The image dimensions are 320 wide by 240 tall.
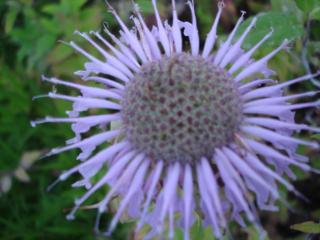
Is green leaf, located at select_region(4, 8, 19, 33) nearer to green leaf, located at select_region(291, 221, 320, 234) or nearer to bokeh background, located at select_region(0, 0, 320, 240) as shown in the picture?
bokeh background, located at select_region(0, 0, 320, 240)

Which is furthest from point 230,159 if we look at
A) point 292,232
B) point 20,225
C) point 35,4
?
point 35,4

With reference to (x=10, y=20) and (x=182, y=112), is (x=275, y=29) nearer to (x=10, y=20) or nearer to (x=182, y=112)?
(x=182, y=112)

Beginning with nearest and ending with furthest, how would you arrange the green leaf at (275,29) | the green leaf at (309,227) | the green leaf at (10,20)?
the green leaf at (309,227)
the green leaf at (275,29)
the green leaf at (10,20)

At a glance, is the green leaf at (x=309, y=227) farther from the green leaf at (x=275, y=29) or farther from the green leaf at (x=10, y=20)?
→ the green leaf at (x=10, y=20)

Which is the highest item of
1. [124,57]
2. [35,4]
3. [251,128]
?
[35,4]

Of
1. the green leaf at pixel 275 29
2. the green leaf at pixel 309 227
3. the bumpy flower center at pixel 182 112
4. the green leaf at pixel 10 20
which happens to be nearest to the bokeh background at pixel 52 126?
the green leaf at pixel 10 20

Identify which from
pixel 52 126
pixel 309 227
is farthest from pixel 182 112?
pixel 52 126

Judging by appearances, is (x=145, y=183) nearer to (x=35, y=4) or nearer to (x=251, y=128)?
(x=251, y=128)
